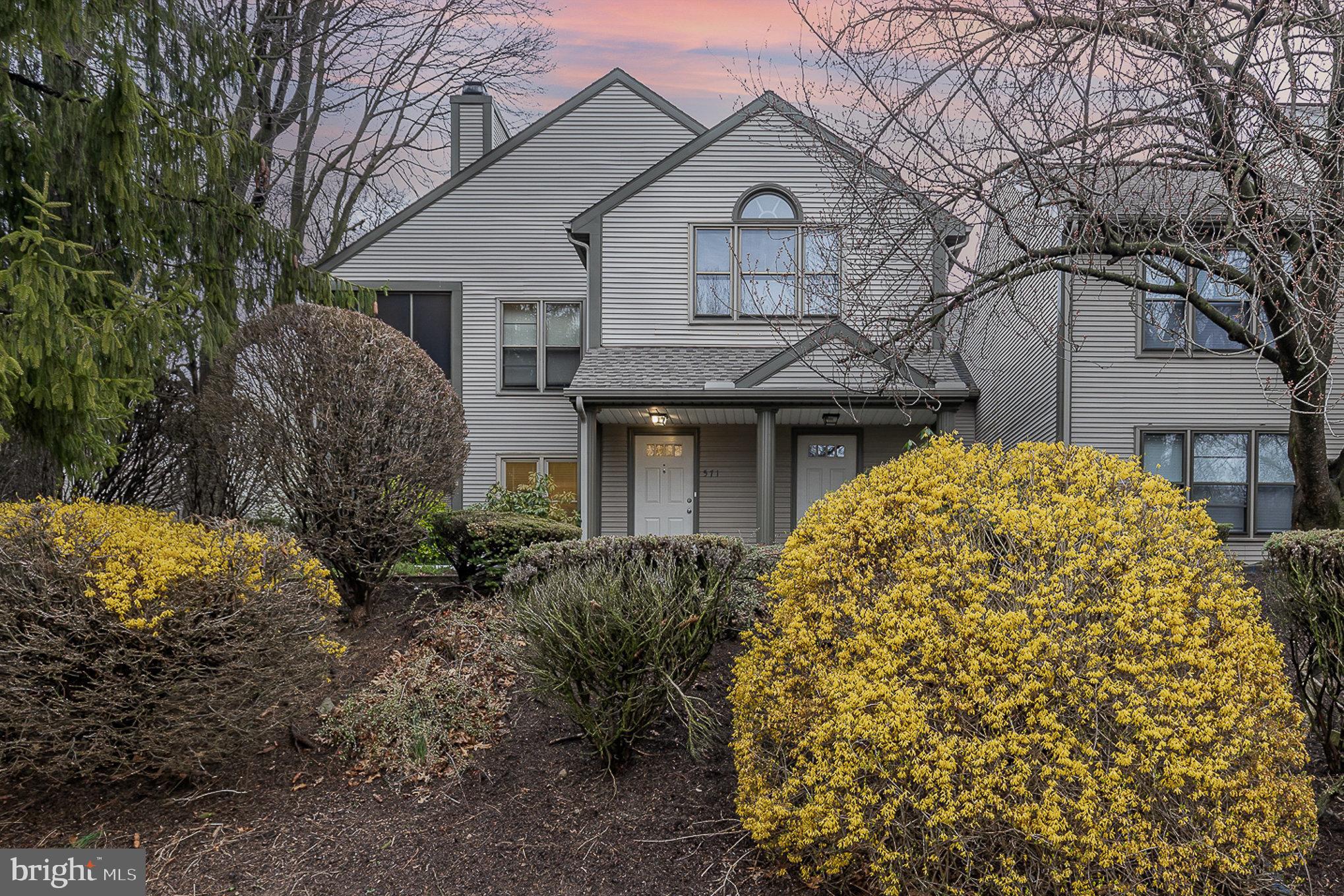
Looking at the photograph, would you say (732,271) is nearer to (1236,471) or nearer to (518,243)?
(518,243)

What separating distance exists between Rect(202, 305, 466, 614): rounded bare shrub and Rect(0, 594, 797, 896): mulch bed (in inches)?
76.1

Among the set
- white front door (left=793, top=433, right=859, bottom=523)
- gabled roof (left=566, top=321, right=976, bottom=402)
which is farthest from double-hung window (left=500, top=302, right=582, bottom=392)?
white front door (left=793, top=433, right=859, bottom=523)

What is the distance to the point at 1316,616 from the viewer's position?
154 inches

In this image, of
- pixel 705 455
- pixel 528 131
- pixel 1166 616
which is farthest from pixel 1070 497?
pixel 528 131

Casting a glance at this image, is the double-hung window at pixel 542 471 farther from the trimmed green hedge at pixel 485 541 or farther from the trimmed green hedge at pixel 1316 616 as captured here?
the trimmed green hedge at pixel 1316 616

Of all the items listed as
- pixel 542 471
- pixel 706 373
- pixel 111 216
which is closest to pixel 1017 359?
pixel 706 373

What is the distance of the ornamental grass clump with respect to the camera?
425 centimetres

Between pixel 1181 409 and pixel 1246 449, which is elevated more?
pixel 1181 409

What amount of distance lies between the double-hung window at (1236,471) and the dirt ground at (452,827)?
8650 mm

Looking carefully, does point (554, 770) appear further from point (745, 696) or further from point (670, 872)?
point (745, 696)

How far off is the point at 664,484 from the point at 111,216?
25.4ft

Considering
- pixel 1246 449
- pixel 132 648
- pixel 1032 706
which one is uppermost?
pixel 1246 449

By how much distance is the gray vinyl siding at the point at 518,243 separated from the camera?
1358cm

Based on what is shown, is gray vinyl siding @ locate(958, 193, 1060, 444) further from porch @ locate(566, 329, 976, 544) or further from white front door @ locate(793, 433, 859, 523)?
white front door @ locate(793, 433, 859, 523)
